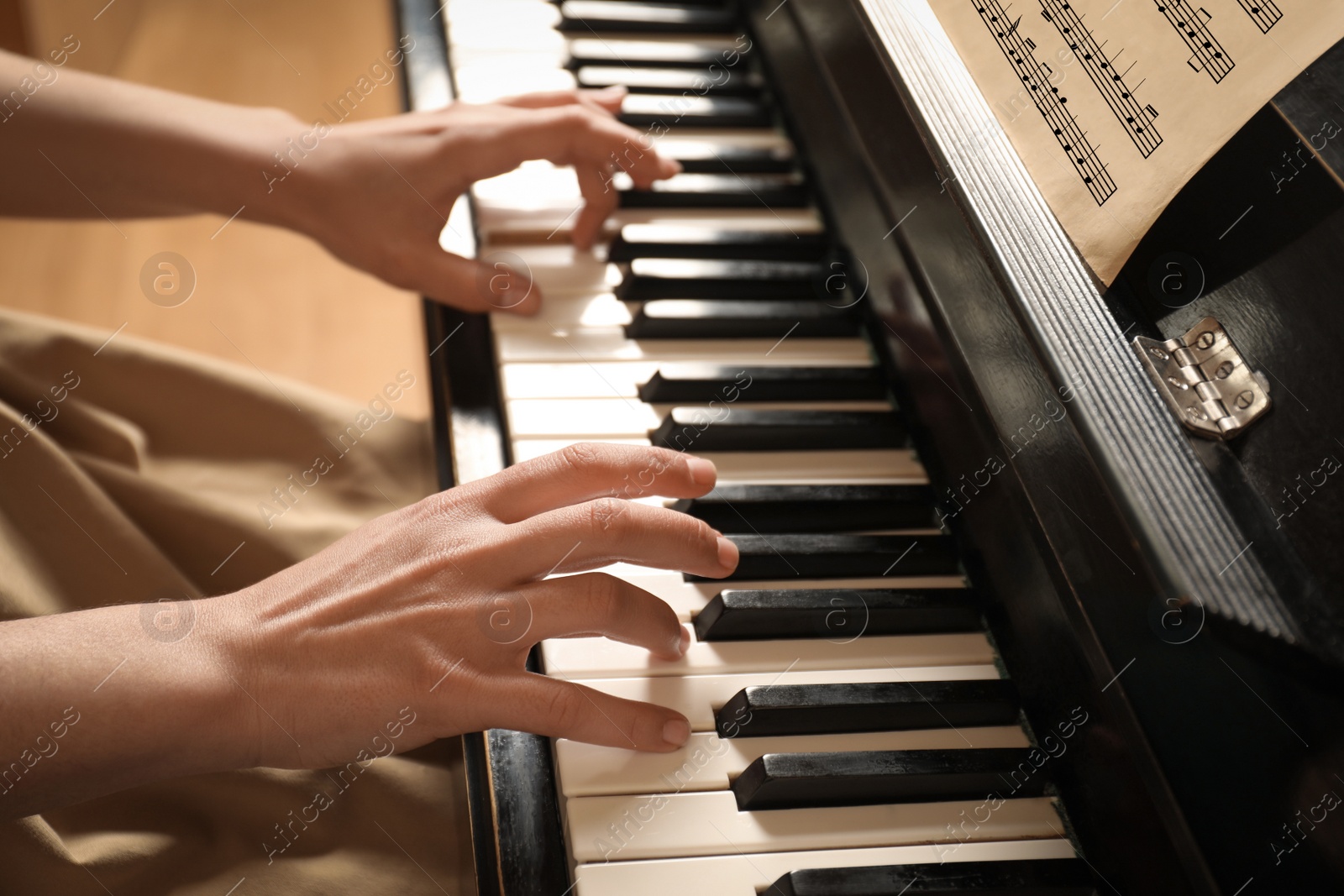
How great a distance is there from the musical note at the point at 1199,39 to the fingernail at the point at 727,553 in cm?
56

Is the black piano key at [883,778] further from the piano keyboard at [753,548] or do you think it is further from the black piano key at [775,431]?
the black piano key at [775,431]

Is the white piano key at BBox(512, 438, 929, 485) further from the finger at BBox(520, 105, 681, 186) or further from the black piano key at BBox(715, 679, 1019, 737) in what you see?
the finger at BBox(520, 105, 681, 186)

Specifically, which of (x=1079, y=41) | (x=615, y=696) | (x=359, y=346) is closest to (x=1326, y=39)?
(x=1079, y=41)

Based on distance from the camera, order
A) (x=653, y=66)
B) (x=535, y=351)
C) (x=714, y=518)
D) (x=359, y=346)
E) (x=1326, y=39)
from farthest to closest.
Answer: (x=359, y=346)
(x=653, y=66)
(x=535, y=351)
(x=714, y=518)
(x=1326, y=39)

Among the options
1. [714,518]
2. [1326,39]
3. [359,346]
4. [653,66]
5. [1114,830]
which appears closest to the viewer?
[1326,39]

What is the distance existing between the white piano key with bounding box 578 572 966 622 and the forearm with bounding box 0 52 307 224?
2.35ft

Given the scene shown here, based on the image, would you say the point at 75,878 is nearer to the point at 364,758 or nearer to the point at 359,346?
the point at 364,758

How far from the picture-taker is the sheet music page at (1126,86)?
30.2 inches

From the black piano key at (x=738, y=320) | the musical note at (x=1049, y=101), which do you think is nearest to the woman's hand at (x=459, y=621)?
the black piano key at (x=738, y=320)

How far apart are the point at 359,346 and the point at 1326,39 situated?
2511 millimetres

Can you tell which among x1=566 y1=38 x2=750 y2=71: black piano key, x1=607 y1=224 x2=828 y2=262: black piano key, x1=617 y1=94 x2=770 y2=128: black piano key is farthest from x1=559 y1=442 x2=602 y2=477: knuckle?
x1=566 y1=38 x2=750 y2=71: black piano key

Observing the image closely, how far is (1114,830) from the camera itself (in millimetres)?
832

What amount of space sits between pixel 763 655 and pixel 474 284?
1.97ft

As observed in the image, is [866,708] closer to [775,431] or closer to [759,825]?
[759,825]
